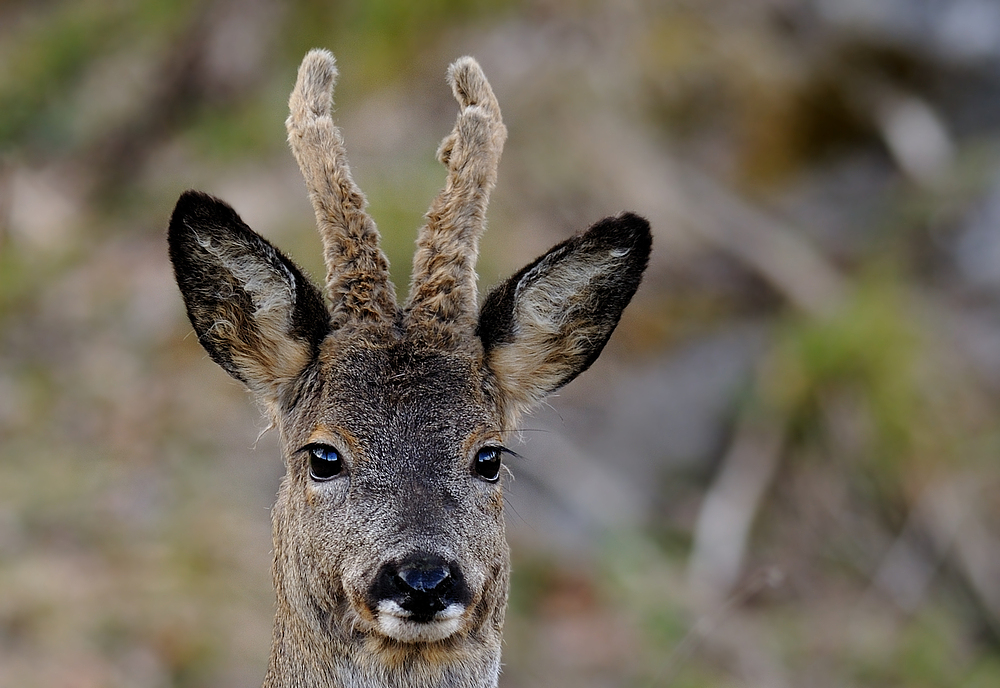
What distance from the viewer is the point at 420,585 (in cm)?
385

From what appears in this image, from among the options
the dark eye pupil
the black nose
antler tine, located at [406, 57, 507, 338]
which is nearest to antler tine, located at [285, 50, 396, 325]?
antler tine, located at [406, 57, 507, 338]

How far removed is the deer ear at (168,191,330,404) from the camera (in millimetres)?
4188

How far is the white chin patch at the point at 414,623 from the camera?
12.7ft

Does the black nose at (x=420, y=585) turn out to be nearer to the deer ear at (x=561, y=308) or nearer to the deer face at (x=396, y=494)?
the deer face at (x=396, y=494)

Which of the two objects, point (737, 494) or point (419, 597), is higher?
point (737, 494)

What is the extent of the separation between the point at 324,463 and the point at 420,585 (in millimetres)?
615

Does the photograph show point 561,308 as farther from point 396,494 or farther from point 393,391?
point 396,494

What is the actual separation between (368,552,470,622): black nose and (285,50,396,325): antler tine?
0.94m

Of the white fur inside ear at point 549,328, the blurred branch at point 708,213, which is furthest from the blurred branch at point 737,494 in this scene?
the white fur inside ear at point 549,328

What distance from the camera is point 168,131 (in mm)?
12492

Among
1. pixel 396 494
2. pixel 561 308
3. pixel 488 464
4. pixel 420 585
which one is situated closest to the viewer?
pixel 420 585

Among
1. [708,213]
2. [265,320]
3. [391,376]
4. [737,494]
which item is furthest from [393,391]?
[708,213]

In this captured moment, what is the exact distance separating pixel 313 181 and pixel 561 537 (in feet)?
21.8

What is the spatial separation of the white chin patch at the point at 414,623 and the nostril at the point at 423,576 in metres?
0.09
